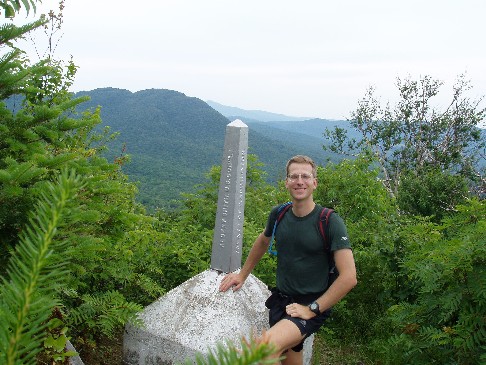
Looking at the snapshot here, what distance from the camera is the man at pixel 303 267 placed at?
2.62m

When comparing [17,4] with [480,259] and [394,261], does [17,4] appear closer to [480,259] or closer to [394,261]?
[480,259]

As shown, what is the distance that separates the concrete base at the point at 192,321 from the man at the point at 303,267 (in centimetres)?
114

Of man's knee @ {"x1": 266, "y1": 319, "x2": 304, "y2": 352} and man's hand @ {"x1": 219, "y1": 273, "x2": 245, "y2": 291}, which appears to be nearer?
man's knee @ {"x1": 266, "y1": 319, "x2": 304, "y2": 352}

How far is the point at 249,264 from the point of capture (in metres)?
3.47

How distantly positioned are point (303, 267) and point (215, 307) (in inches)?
63.3

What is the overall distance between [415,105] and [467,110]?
2.47 meters

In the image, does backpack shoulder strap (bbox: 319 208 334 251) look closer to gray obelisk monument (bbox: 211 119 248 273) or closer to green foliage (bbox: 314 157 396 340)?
gray obelisk monument (bbox: 211 119 248 273)

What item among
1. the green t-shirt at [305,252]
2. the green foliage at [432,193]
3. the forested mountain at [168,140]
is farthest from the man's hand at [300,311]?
the forested mountain at [168,140]

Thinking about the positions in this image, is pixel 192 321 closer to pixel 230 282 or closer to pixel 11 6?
pixel 230 282

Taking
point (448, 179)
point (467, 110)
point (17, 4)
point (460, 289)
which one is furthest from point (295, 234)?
point (467, 110)

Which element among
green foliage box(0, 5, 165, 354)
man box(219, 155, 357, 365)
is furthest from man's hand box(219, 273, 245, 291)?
man box(219, 155, 357, 365)

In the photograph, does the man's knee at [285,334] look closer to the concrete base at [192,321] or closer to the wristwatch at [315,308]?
the wristwatch at [315,308]

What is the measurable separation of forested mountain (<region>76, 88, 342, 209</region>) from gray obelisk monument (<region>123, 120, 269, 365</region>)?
37135 mm

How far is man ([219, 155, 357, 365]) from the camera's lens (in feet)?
8.60
